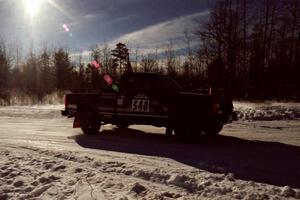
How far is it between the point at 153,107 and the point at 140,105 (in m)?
0.50

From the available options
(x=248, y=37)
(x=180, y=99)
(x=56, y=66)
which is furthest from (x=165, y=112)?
(x=56, y=66)

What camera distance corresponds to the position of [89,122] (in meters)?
11.3

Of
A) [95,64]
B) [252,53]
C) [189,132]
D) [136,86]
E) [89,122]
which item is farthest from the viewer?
[95,64]

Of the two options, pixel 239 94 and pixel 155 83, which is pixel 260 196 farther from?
pixel 239 94

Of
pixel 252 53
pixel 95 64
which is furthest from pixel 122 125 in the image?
pixel 95 64

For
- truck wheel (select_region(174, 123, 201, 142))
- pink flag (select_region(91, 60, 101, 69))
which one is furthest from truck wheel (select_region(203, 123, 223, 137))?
pink flag (select_region(91, 60, 101, 69))

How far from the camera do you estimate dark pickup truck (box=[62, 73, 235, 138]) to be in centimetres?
Answer: 932

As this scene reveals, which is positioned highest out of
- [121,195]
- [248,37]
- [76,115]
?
[248,37]

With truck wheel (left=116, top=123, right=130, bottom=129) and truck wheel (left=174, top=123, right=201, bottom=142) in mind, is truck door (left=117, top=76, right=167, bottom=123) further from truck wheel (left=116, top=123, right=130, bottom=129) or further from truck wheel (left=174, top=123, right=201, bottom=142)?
truck wheel (left=116, top=123, right=130, bottom=129)

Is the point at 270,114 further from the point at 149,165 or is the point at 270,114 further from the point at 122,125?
the point at 149,165

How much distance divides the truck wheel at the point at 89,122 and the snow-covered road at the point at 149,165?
1.36 feet

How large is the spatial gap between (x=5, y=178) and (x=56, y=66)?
61.0 metres

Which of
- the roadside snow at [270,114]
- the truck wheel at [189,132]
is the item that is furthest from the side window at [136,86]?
the roadside snow at [270,114]

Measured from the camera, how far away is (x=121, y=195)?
17.0 feet
